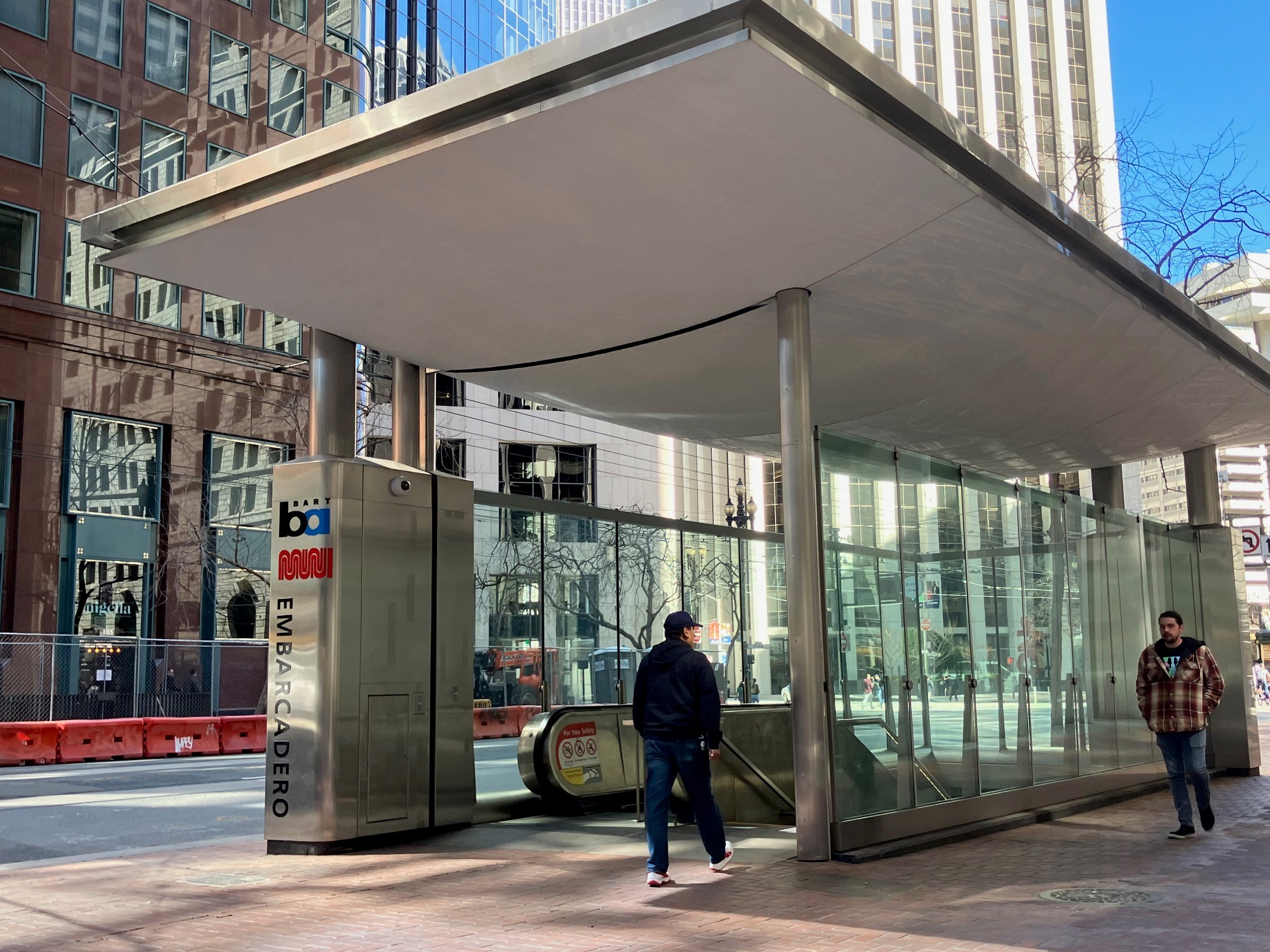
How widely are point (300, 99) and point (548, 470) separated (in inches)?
1176

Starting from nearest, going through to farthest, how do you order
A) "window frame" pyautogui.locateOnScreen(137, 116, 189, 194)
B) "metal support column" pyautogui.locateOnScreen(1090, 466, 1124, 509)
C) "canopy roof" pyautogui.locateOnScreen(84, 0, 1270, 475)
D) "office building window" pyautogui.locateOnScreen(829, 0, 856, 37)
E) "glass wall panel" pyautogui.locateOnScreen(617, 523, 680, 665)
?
"canopy roof" pyautogui.locateOnScreen(84, 0, 1270, 475)
"glass wall panel" pyautogui.locateOnScreen(617, 523, 680, 665)
"metal support column" pyautogui.locateOnScreen(1090, 466, 1124, 509)
"window frame" pyautogui.locateOnScreen(137, 116, 189, 194)
"office building window" pyautogui.locateOnScreen(829, 0, 856, 37)

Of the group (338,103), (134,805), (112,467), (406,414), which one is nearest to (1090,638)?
(406,414)

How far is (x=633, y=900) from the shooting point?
25.1ft

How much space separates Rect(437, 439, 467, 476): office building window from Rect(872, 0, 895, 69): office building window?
61722 millimetres

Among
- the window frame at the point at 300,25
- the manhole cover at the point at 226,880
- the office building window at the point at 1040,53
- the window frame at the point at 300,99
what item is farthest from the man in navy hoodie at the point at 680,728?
the office building window at the point at 1040,53

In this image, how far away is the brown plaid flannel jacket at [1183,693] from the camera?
10219 millimetres

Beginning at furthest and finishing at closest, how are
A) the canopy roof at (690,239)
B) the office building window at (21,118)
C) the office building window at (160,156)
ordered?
the office building window at (160,156) → the office building window at (21,118) → the canopy roof at (690,239)

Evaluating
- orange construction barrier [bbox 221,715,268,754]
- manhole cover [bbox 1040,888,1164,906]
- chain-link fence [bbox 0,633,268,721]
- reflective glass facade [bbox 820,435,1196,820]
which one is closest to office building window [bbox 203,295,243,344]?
chain-link fence [bbox 0,633,268,721]

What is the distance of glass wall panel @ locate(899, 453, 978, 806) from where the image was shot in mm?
10461

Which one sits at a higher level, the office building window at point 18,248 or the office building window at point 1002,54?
the office building window at point 1002,54

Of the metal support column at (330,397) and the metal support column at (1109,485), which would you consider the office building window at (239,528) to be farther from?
the metal support column at (330,397)

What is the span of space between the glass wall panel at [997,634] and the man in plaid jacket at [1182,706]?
4.57 ft

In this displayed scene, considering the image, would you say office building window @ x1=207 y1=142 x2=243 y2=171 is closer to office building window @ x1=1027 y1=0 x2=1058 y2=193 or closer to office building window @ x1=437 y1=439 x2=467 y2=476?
office building window @ x1=437 y1=439 x2=467 y2=476

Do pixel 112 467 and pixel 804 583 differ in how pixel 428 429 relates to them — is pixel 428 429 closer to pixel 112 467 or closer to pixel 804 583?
pixel 804 583
